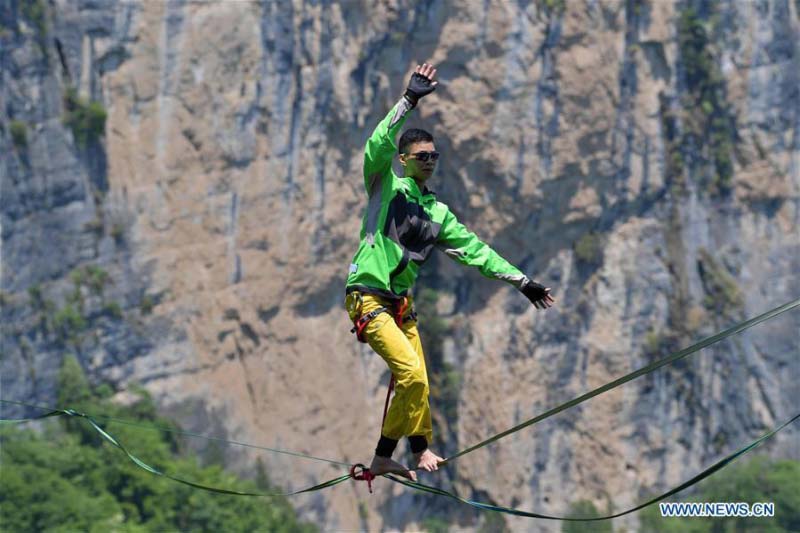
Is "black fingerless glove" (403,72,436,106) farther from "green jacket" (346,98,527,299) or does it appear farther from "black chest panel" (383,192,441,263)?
"black chest panel" (383,192,441,263)

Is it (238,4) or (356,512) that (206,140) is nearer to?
(238,4)

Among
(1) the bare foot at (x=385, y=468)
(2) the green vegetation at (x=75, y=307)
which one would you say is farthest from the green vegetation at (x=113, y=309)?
(1) the bare foot at (x=385, y=468)

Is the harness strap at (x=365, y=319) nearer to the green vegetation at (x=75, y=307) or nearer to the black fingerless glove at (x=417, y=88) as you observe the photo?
the black fingerless glove at (x=417, y=88)

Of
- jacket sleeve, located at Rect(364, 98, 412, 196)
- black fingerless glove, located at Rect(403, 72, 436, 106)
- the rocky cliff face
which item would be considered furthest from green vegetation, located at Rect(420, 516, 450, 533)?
black fingerless glove, located at Rect(403, 72, 436, 106)

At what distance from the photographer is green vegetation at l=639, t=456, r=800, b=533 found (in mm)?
31594

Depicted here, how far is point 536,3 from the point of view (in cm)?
3253

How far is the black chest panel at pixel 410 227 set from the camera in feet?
A: 23.9

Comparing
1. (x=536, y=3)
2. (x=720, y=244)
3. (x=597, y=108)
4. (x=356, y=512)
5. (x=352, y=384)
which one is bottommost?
(x=356, y=512)

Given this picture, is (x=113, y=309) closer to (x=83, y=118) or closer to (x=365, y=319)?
(x=83, y=118)

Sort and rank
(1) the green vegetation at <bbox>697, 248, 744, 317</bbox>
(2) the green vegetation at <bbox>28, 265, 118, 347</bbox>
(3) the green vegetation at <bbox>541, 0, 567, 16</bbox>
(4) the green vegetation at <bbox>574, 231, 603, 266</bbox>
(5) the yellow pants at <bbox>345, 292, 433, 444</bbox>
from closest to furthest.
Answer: (5) the yellow pants at <bbox>345, 292, 433, 444</bbox> → (2) the green vegetation at <bbox>28, 265, 118, 347</bbox> → (3) the green vegetation at <bbox>541, 0, 567, 16</bbox> → (4) the green vegetation at <bbox>574, 231, 603, 266</bbox> → (1) the green vegetation at <bbox>697, 248, 744, 317</bbox>

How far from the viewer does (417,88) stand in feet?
23.2

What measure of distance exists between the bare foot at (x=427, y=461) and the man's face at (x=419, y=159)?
1.31 meters

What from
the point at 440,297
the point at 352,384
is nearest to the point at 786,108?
the point at 440,297

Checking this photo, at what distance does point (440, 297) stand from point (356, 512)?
4881 mm
